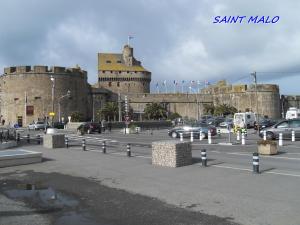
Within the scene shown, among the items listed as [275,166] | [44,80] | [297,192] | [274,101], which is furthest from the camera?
[274,101]

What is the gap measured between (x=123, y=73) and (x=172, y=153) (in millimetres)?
108982

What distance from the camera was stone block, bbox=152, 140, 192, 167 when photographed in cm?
1405

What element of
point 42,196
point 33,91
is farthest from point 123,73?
point 42,196

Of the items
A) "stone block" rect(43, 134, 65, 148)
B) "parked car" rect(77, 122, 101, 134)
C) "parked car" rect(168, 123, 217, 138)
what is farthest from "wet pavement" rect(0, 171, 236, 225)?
"parked car" rect(77, 122, 101, 134)

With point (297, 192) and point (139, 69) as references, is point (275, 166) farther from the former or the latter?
point (139, 69)

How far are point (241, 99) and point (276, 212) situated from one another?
367 ft

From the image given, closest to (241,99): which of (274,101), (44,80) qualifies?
(274,101)

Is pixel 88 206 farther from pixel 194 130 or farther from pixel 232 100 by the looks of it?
pixel 232 100

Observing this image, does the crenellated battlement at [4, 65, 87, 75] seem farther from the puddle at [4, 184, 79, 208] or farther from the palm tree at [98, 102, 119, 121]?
the puddle at [4, 184, 79, 208]

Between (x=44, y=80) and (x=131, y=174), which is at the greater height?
(x=44, y=80)

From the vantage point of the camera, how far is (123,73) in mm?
122125

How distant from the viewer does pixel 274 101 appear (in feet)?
383

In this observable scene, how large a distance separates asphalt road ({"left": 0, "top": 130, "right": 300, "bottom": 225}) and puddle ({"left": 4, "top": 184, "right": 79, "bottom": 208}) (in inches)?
11.6

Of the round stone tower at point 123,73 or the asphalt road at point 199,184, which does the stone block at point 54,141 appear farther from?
the round stone tower at point 123,73
